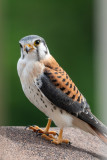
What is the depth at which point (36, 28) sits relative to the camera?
5648 millimetres

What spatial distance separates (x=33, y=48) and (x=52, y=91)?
316mm

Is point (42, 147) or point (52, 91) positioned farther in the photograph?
point (52, 91)

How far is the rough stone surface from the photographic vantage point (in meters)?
3.22

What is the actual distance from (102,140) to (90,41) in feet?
7.71

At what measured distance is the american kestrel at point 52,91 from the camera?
3.69 meters

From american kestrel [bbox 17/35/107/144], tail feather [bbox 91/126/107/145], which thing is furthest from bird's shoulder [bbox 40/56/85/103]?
tail feather [bbox 91/126/107/145]

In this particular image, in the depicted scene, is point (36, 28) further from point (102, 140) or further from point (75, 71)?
point (102, 140)

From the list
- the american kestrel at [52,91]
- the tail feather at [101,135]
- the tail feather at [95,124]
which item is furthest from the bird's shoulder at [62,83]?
the tail feather at [101,135]

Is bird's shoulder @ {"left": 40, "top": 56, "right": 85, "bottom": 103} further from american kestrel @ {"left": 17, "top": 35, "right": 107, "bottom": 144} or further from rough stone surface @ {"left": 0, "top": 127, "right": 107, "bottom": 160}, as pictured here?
rough stone surface @ {"left": 0, "top": 127, "right": 107, "bottom": 160}

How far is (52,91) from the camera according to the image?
3.68m

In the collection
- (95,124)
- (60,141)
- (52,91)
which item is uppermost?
(52,91)

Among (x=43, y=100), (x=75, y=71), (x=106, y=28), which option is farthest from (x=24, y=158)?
(x=75, y=71)

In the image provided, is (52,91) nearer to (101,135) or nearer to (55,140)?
(55,140)

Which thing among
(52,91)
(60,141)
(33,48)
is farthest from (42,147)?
(33,48)
